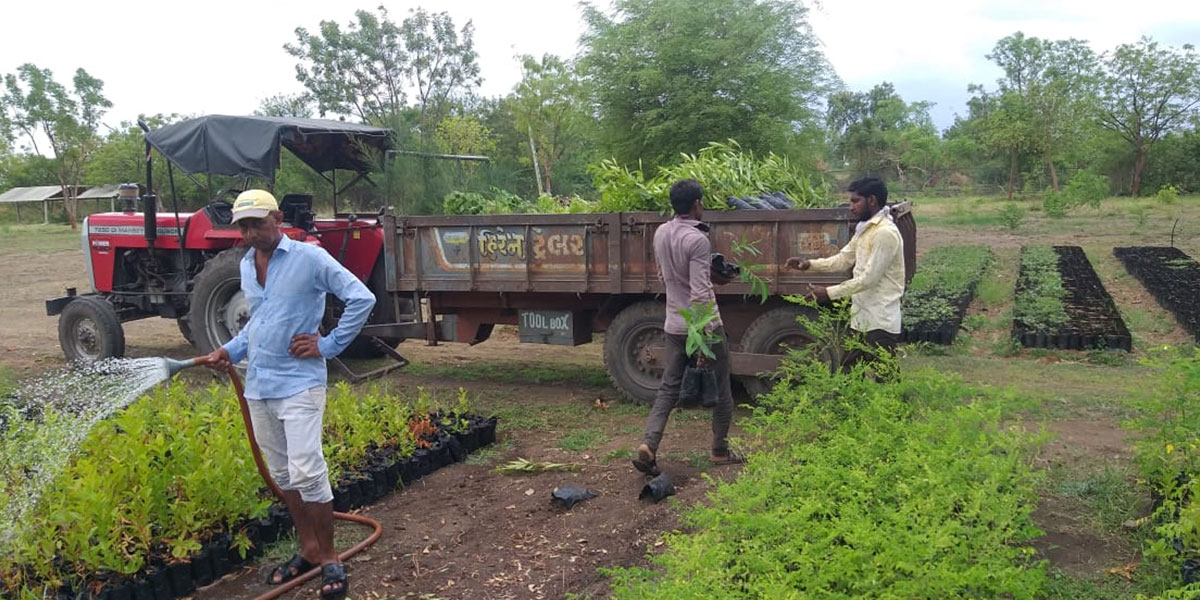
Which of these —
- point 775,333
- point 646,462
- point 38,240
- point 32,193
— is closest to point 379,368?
point 775,333

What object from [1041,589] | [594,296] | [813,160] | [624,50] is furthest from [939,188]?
[1041,589]

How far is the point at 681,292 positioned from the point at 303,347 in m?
2.37

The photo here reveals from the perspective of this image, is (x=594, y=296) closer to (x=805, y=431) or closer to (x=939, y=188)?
(x=805, y=431)

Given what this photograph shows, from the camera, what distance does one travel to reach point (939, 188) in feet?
152

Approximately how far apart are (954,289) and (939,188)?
36.4 meters

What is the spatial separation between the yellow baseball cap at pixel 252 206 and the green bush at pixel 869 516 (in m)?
2.26

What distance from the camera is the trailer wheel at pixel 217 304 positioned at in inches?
336

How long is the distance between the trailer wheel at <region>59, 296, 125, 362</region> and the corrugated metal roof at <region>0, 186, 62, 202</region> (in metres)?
41.1

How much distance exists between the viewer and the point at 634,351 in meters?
7.52

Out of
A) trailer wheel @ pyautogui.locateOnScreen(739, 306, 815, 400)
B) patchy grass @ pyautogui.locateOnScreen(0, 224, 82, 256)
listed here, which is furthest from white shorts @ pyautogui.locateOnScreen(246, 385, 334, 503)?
patchy grass @ pyautogui.locateOnScreen(0, 224, 82, 256)

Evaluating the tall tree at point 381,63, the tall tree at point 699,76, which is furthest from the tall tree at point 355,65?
the tall tree at point 699,76

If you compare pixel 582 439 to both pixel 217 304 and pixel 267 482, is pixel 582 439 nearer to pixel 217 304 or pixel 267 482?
pixel 267 482

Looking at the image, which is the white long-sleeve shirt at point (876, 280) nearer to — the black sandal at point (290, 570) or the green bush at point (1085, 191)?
the black sandal at point (290, 570)

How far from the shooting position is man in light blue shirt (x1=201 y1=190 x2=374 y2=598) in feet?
13.3
